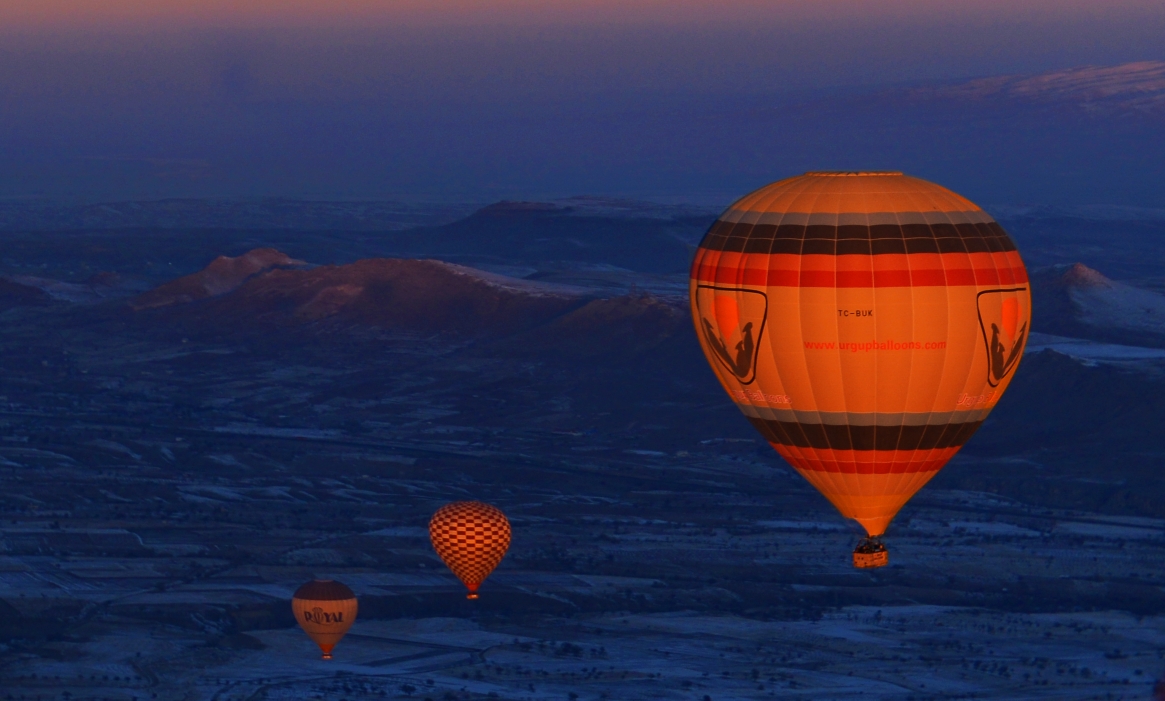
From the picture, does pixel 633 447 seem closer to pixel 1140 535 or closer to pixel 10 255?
pixel 1140 535

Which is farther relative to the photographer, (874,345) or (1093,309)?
(1093,309)

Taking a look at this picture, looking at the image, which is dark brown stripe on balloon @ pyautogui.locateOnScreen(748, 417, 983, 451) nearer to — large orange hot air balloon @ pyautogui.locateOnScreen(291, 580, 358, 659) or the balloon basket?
the balloon basket

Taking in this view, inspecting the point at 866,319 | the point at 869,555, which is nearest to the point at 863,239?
the point at 866,319

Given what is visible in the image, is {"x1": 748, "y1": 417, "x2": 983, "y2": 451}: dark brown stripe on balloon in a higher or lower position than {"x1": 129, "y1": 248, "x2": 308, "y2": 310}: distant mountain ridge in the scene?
higher

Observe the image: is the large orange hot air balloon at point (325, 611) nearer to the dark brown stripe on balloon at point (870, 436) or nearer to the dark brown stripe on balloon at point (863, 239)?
the dark brown stripe on balloon at point (870, 436)

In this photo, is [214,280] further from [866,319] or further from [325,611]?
[866,319]

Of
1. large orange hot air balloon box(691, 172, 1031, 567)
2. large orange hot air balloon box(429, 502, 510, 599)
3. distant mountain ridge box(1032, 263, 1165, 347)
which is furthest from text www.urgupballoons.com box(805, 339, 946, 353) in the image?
distant mountain ridge box(1032, 263, 1165, 347)

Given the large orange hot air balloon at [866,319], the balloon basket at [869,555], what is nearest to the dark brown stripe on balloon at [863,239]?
the large orange hot air balloon at [866,319]
